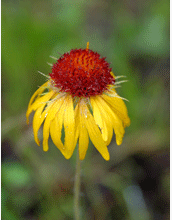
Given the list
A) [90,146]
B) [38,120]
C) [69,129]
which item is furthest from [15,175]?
[69,129]

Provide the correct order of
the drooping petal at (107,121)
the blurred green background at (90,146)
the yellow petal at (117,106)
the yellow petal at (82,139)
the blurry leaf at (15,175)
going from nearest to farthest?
1. the yellow petal at (82,139)
2. the drooping petal at (107,121)
3. the yellow petal at (117,106)
4. the blurry leaf at (15,175)
5. the blurred green background at (90,146)

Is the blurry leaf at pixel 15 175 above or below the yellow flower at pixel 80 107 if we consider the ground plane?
below

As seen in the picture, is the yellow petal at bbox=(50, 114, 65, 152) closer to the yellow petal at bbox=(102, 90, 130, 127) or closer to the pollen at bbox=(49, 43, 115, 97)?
the pollen at bbox=(49, 43, 115, 97)

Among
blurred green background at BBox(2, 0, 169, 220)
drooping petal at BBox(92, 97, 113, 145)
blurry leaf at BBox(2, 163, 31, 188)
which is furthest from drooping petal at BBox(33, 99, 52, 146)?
blurry leaf at BBox(2, 163, 31, 188)

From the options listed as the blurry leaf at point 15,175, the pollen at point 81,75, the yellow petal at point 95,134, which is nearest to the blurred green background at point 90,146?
the blurry leaf at point 15,175

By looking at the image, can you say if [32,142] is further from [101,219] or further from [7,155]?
[101,219]

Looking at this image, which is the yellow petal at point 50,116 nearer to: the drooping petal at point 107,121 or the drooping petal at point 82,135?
the drooping petal at point 82,135

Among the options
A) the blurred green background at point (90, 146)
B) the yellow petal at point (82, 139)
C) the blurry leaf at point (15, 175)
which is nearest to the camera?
the yellow petal at point (82, 139)
